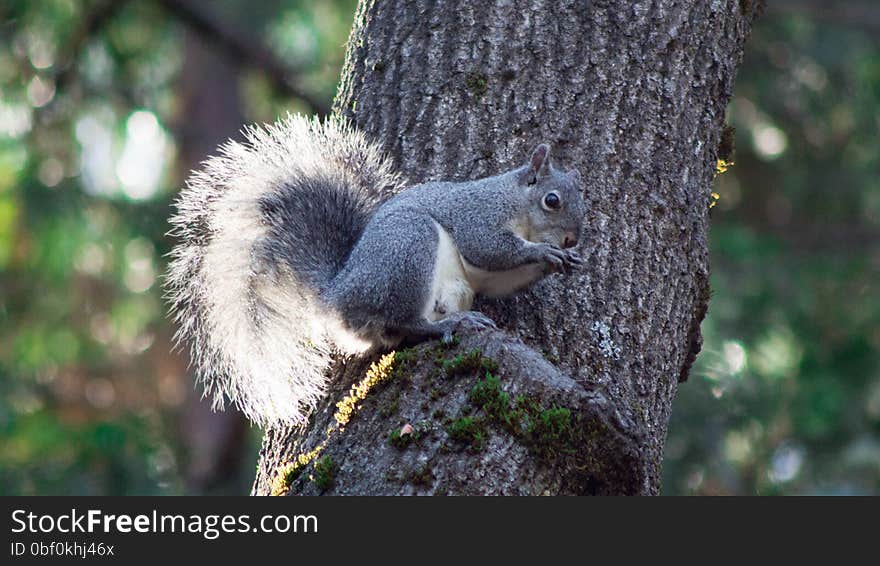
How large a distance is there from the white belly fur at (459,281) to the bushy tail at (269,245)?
0.85 feet

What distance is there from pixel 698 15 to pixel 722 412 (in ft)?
13.1

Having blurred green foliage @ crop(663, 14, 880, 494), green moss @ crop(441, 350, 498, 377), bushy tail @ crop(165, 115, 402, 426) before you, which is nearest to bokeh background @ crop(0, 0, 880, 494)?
blurred green foliage @ crop(663, 14, 880, 494)

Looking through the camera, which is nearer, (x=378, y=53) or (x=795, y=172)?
(x=378, y=53)

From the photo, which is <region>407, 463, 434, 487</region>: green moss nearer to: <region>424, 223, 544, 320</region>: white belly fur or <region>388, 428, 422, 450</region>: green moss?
<region>388, 428, 422, 450</region>: green moss

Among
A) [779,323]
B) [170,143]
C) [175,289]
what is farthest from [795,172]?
[175,289]

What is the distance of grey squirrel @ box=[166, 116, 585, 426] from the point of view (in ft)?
9.31

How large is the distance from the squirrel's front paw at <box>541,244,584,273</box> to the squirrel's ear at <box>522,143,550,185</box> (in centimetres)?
26

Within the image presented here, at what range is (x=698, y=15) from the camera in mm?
3057

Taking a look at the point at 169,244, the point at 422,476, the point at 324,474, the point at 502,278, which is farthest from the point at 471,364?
the point at 169,244

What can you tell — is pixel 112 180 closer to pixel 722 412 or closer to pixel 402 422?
pixel 722 412

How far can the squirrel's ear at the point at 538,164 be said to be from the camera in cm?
288

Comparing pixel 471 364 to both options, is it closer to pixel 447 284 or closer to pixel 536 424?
pixel 536 424

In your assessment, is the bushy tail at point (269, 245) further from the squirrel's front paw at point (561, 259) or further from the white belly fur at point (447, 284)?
the squirrel's front paw at point (561, 259)

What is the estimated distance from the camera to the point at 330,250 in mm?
3033
